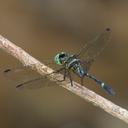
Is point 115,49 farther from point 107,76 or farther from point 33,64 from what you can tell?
point 33,64

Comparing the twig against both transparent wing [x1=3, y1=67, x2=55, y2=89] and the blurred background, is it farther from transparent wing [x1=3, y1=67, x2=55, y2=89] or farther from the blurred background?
the blurred background

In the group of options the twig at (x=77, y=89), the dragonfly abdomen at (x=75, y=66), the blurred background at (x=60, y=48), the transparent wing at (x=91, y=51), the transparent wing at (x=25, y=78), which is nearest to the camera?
the twig at (x=77, y=89)

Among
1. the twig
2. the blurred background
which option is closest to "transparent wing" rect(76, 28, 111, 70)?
the twig

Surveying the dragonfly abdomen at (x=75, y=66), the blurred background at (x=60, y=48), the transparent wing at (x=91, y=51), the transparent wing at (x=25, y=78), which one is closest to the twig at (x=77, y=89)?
the transparent wing at (x=25, y=78)

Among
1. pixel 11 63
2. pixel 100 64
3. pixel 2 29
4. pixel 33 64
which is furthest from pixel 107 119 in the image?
pixel 33 64

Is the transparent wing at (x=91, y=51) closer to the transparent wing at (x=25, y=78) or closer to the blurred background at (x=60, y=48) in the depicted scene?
the transparent wing at (x=25, y=78)

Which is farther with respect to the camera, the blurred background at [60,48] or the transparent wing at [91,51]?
the blurred background at [60,48]

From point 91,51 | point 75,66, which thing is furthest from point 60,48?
point 75,66

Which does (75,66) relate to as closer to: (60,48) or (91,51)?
(91,51)

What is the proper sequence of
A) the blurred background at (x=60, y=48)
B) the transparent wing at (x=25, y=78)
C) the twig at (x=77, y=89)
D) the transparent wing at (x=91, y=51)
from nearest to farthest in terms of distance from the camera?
the twig at (x=77, y=89) < the transparent wing at (x=25, y=78) < the transparent wing at (x=91, y=51) < the blurred background at (x=60, y=48)
